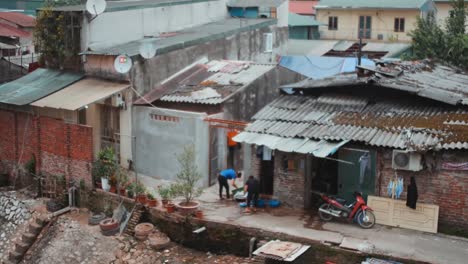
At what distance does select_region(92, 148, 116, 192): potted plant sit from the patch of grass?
1004 cm

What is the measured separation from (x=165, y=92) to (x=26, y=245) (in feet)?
23.3

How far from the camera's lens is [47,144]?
828 inches

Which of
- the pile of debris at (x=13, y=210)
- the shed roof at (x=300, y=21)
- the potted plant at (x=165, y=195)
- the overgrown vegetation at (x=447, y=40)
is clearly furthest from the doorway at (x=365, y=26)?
the pile of debris at (x=13, y=210)

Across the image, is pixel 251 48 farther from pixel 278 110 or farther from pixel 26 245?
pixel 26 245

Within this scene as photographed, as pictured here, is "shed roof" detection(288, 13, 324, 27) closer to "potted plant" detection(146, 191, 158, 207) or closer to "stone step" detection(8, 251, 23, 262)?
"potted plant" detection(146, 191, 158, 207)

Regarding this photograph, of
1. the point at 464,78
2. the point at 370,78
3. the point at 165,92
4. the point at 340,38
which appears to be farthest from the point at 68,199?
the point at 340,38

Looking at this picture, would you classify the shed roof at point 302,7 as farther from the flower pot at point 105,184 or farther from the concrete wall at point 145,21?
the flower pot at point 105,184

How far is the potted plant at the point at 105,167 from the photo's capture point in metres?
19.2

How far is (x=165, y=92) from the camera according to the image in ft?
71.4

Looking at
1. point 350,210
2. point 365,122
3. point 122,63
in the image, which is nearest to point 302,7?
point 122,63

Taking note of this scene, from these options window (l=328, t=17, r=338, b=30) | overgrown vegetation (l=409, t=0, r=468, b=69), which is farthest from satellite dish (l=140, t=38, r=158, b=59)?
window (l=328, t=17, r=338, b=30)

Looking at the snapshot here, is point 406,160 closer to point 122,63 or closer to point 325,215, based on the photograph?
point 325,215

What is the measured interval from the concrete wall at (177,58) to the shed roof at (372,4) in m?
16.9

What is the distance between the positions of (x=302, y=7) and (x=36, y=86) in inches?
1373
